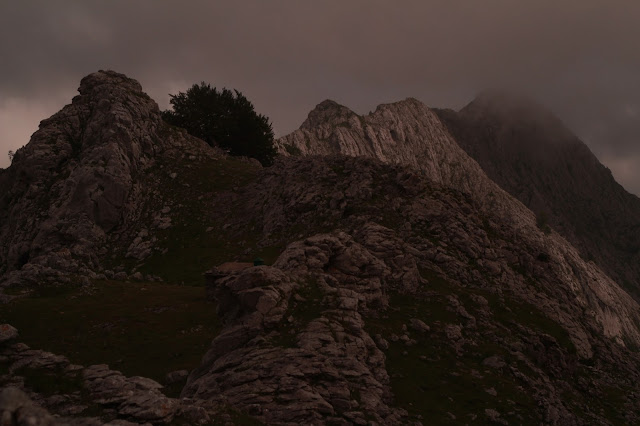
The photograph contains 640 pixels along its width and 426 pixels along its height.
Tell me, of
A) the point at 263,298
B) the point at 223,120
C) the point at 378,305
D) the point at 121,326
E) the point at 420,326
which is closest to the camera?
the point at 263,298

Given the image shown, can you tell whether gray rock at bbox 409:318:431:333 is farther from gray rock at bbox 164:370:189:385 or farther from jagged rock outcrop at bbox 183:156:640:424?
gray rock at bbox 164:370:189:385

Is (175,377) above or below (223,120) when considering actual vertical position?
below

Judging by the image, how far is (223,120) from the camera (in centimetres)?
9775

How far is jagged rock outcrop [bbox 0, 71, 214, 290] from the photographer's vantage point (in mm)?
61281

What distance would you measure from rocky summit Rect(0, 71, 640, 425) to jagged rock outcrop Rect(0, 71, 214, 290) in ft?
1.12

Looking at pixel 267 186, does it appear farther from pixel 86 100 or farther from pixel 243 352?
pixel 243 352

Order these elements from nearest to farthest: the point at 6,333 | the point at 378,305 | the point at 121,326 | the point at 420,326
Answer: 1. the point at 6,333
2. the point at 420,326
3. the point at 121,326
4. the point at 378,305

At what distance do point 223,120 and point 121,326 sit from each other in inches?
2698

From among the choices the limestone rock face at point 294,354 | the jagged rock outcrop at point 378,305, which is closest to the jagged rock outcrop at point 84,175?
the jagged rock outcrop at point 378,305

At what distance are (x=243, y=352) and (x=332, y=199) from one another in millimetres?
36365

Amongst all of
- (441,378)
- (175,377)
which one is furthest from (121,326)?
(441,378)

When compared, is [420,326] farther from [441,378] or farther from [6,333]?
[6,333]

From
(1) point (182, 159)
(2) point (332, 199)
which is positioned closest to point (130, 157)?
(1) point (182, 159)

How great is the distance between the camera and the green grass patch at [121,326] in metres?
31.2
